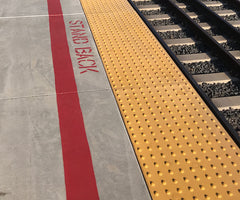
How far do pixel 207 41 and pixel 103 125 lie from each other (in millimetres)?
3409

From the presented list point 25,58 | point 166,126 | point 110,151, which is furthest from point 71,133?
point 25,58

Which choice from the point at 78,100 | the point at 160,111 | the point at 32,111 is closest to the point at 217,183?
the point at 160,111

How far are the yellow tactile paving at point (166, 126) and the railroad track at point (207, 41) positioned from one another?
0.37 meters

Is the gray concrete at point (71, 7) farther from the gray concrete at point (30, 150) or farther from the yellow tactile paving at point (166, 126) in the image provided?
the gray concrete at point (30, 150)

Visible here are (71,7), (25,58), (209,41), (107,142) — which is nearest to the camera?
(107,142)

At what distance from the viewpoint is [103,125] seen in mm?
3465

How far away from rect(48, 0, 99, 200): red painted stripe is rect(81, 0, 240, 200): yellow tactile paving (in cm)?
59

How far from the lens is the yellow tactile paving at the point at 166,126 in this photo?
287 cm

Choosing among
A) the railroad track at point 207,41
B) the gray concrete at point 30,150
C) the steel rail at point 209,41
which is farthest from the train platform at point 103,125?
the steel rail at point 209,41

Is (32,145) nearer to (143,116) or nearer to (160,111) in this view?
(143,116)

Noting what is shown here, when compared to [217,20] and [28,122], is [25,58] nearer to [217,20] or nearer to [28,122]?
[28,122]

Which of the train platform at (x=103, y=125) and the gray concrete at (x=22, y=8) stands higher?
the gray concrete at (x=22, y=8)

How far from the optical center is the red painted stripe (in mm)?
2742

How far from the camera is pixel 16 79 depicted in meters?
4.14
